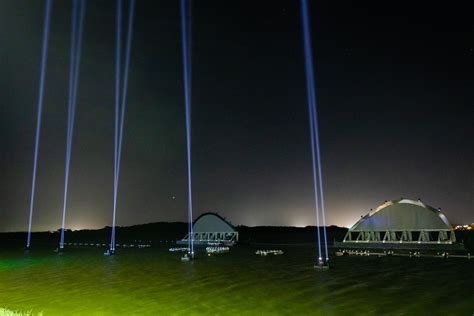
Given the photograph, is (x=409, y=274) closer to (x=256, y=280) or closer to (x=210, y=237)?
(x=256, y=280)

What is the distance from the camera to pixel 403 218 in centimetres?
7100

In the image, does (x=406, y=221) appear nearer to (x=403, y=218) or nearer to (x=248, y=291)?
(x=403, y=218)

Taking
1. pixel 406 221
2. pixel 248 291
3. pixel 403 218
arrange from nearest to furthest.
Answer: pixel 248 291, pixel 406 221, pixel 403 218

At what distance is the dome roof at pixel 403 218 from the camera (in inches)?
2694

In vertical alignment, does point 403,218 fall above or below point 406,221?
above

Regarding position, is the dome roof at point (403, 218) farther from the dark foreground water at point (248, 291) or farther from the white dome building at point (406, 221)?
the dark foreground water at point (248, 291)

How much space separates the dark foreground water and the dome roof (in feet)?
97.6

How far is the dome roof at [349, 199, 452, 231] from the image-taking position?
225 feet

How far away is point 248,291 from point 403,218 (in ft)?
174

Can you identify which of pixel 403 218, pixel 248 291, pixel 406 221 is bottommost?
pixel 248 291

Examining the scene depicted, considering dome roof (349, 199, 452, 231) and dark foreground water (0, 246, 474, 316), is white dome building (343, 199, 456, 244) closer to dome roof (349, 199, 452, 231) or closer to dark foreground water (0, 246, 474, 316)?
dome roof (349, 199, 452, 231)

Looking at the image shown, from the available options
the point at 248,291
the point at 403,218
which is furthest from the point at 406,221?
the point at 248,291

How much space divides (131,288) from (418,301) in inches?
757

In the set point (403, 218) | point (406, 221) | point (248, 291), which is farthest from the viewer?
point (403, 218)
